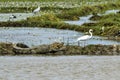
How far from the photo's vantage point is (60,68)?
22.9 meters

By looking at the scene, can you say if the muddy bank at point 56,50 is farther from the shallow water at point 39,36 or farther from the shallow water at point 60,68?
the shallow water at point 39,36

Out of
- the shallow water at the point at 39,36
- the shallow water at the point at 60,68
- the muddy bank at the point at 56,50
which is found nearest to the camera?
the shallow water at the point at 60,68

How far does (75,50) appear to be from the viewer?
89.5ft

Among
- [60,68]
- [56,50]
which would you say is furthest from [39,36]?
[60,68]

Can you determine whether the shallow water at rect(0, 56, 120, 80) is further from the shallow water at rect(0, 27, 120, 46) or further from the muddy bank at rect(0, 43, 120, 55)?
the shallow water at rect(0, 27, 120, 46)

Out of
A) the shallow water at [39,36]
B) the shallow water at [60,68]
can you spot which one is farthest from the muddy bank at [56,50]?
the shallow water at [39,36]

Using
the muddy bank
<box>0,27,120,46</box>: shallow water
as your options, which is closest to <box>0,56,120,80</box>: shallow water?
the muddy bank

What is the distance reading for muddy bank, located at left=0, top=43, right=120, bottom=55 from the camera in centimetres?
2688

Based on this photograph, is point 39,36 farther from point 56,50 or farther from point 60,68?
point 60,68

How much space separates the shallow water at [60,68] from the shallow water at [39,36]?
568cm

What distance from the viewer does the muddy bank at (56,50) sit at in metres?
26.9

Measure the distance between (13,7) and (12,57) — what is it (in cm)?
3796

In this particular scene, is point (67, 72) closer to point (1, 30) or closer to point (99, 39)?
point (99, 39)

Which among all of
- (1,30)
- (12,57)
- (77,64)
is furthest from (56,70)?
(1,30)
